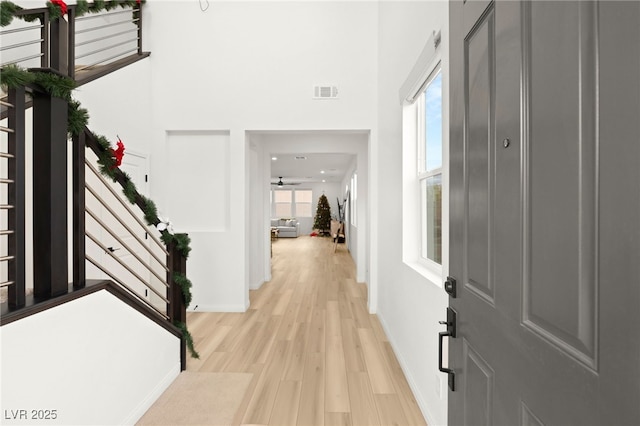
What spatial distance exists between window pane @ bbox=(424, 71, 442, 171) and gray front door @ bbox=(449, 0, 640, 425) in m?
1.28

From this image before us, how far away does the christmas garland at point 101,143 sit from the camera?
1435 mm

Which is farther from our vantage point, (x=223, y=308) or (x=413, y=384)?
(x=223, y=308)

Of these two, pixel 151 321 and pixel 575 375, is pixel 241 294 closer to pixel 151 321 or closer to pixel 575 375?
pixel 151 321

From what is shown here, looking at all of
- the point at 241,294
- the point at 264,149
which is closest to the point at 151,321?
the point at 241,294

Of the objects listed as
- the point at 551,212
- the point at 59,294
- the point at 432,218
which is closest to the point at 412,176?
the point at 432,218

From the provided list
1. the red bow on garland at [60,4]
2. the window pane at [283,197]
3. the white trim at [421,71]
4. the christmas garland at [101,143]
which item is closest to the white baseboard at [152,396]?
the christmas garland at [101,143]

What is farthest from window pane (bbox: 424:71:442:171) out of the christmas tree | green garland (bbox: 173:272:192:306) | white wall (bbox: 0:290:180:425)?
the christmas tree

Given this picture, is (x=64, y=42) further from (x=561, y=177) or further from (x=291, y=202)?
(x=291, y=202)

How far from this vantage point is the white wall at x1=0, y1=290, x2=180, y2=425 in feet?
4.51

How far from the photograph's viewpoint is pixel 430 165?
2.56 metres

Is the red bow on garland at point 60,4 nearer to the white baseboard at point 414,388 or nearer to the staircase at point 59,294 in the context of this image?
the staircase at point 59,294

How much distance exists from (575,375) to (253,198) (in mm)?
5241

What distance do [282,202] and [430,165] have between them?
15.4 meters

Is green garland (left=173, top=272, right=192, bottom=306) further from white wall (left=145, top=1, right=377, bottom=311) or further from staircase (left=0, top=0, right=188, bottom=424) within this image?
white wall (left=145, top=1, right=377, bottom=311)
